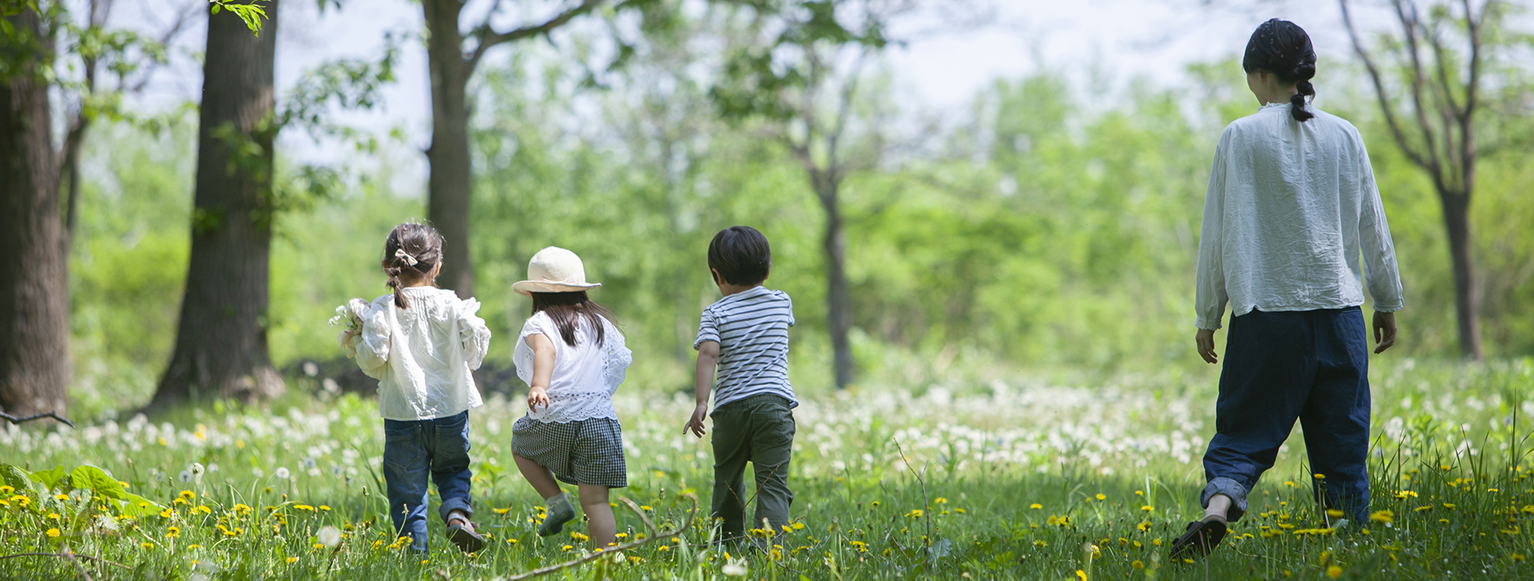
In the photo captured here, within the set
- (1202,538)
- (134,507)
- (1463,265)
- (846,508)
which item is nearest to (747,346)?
(846,508)

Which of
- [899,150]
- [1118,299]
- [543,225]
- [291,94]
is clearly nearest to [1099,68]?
[1118,299]

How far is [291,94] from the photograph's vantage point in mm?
7664

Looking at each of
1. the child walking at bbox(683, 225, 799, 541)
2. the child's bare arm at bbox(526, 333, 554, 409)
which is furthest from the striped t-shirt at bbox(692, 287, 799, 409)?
the child's bare arm at bbox(526, 333, 554, 409)

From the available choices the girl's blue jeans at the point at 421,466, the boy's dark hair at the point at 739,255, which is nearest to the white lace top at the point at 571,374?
the girl's blue jeans at the point at 421,466

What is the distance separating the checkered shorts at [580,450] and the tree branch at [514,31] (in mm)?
6184

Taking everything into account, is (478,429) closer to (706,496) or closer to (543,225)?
(706,496)

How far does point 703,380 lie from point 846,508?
3.97 feet

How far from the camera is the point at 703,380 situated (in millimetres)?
3270

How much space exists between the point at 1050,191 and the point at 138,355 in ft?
77.5

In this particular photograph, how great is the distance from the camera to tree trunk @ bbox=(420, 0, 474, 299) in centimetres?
887

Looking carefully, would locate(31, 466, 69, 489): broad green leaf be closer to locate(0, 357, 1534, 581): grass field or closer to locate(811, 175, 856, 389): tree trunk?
locate(0, 357, 1534, 581): grass field

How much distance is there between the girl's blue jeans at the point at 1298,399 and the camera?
9.62ft

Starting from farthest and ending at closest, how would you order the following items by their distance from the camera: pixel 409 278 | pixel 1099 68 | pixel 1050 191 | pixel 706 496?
1. pixel 1099 68
2. pixel 1050 191
3. pixel 706 496
4. pixel 409 278

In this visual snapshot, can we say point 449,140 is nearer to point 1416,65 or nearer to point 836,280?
point 836,280
